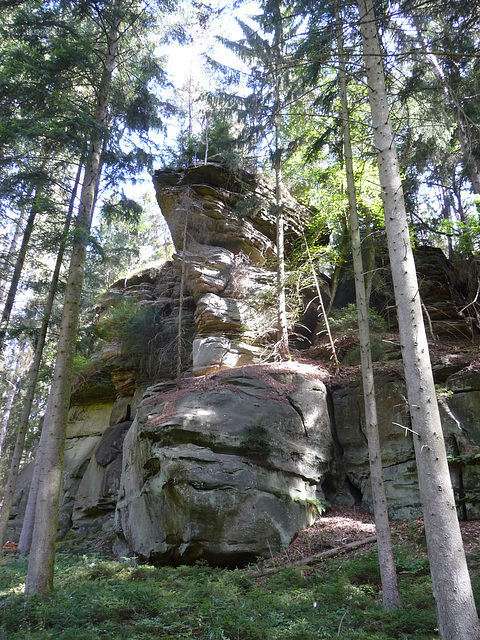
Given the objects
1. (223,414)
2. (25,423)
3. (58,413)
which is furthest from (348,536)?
(25,423)

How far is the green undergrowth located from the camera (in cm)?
486

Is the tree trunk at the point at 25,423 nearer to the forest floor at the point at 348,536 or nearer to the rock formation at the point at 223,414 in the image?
the rock formation at the point at 223,414

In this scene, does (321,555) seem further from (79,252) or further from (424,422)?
(79,252)

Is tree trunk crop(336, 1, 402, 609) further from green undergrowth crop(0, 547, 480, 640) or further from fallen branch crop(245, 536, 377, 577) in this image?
fallen branch crop(245, 536, 377, 577)

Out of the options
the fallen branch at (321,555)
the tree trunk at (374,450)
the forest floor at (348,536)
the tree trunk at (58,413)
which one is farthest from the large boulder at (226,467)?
the tree trunk at (374,450)

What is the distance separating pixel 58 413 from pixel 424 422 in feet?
21.1

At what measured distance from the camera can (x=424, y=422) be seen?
17.6ft

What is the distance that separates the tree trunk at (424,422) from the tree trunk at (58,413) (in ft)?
20.1

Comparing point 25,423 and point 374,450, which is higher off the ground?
point 25,423

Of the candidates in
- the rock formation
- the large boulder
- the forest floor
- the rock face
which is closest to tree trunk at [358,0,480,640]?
the rock formation

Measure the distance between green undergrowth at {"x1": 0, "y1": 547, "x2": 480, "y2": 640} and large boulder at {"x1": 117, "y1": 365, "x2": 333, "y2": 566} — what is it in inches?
45.7

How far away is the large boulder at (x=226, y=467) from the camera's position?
8.53m

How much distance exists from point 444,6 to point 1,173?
1160cm

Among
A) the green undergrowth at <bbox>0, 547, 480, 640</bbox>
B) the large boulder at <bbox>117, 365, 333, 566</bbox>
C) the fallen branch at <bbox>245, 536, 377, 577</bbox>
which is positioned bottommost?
the green undergrowth at <bbox>0, 547, 480, 640</bbox>
